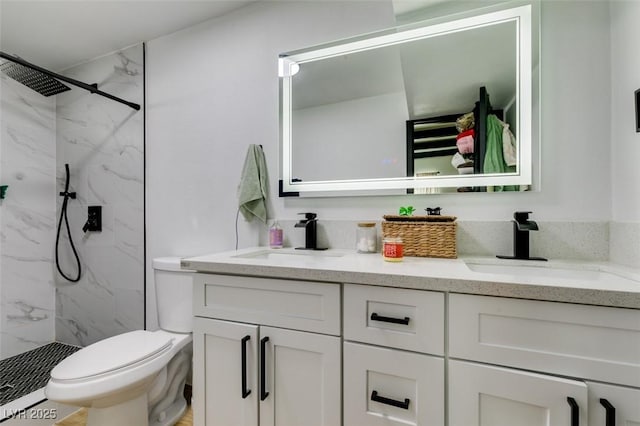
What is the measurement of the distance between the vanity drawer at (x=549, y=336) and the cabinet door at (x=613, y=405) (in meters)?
0.02

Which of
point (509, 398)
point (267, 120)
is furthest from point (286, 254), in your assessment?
point (509, 398)

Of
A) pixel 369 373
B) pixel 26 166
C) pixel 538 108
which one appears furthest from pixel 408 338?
pixel 26 166

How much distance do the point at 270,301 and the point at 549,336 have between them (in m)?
0.82

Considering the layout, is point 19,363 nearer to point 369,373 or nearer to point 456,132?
point 369,373

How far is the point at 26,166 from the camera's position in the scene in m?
2.20

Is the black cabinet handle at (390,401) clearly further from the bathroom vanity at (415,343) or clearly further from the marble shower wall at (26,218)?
the marble shower wall at (26,218)

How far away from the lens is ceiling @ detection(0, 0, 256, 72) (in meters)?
1.64

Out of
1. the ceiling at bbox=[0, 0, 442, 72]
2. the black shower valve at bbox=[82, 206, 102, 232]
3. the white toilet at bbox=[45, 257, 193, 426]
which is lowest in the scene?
the white toilet at bbox=[45, 257, 193, 426]

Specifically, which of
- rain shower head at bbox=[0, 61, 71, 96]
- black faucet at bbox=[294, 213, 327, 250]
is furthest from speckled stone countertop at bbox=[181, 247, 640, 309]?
rain shower head at bbox=[0, 61, 71, 96]

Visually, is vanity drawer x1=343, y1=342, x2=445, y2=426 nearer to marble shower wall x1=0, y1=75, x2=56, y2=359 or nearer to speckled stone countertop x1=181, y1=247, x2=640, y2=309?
speckled stone countertop x1=181, y1=247, x2=640, y2=309

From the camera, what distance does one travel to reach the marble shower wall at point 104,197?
1.98 m

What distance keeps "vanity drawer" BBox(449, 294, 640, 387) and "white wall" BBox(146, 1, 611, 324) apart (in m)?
0.57

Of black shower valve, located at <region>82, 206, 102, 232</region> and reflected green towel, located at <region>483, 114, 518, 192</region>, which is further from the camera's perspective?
black shower valve, located at <region>82, 206, 102, 232</region>

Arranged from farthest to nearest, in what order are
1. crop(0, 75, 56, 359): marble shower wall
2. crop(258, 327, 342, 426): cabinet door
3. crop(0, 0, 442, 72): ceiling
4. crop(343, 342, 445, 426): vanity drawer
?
crop(0, 75, 56, 359): marble shower wall
crop(0, 0, 442, 72): ceiling
crop(258, 327, 342, 426): cabinet door
crop(343, 342, 445, 426): vanity drawer
